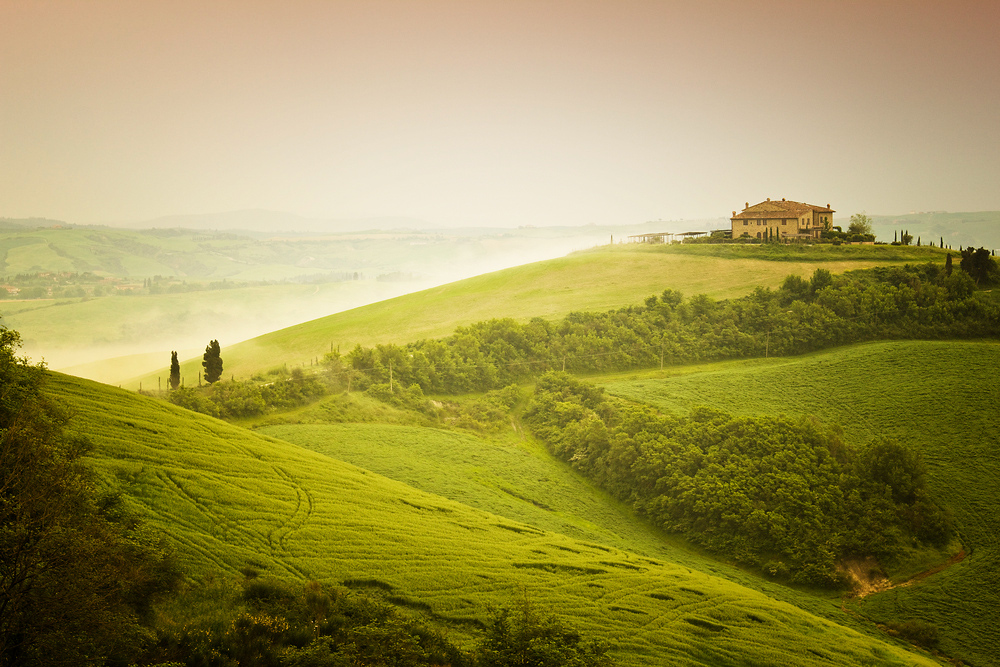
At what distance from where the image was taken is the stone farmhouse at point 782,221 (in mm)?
112500

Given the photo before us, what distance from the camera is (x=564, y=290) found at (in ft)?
348

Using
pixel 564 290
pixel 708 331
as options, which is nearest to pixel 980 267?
pixel 708 331

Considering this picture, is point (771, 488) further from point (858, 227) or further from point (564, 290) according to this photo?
point (858, 227)

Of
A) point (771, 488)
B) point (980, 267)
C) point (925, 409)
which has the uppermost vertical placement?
point (980, 267)

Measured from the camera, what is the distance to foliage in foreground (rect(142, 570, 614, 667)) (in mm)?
18188

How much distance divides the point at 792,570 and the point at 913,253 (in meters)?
76.3

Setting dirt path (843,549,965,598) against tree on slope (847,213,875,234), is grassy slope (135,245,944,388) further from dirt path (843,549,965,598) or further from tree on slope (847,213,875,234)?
dirt path (843,549,965,598)

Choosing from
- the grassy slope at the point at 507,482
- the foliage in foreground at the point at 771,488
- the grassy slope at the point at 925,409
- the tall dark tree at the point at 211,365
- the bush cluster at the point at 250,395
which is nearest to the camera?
the grassy slope at the point at 925,409

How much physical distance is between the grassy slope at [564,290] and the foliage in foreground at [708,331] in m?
7.09

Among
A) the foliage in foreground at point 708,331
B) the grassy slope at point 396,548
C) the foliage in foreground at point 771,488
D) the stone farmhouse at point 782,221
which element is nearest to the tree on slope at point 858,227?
the stone farmhouse at point 782,221

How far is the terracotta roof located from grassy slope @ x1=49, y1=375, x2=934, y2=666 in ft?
300

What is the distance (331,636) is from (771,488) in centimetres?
3988

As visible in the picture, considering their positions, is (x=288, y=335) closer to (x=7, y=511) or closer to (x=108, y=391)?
(x=108, y=391)

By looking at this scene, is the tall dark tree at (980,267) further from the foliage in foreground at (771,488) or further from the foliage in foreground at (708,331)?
the foliage in foreground at (771,488)
